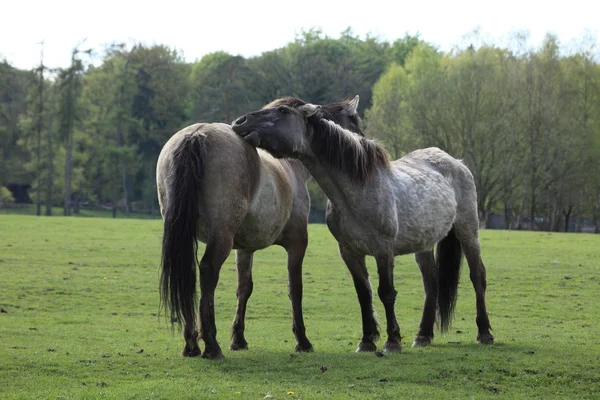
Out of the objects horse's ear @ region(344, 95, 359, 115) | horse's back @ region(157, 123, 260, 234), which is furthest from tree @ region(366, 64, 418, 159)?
horse's back @ region(157, 123, 260, 234)

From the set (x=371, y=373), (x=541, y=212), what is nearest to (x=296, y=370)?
(x=371, y=373)

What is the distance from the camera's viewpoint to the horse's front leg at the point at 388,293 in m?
8.66

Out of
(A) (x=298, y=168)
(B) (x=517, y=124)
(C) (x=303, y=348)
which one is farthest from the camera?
(B) (x=517, y=124)

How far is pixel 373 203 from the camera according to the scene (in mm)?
8734

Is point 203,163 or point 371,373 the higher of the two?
point 203,163

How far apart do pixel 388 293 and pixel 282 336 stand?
2874mm

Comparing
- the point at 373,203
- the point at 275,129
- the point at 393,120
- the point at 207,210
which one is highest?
the point at 393,120

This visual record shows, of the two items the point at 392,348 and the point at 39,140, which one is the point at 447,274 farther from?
the point at 39,140

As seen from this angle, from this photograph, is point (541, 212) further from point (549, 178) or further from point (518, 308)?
point (518, 308)

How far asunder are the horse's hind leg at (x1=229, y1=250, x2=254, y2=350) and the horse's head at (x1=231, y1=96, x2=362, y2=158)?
1.54m

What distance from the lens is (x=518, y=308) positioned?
49.3 ft

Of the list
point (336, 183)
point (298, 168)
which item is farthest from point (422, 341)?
point (298, 168)

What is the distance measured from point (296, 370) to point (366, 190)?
7.44ft

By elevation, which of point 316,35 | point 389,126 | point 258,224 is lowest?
point 258,224
